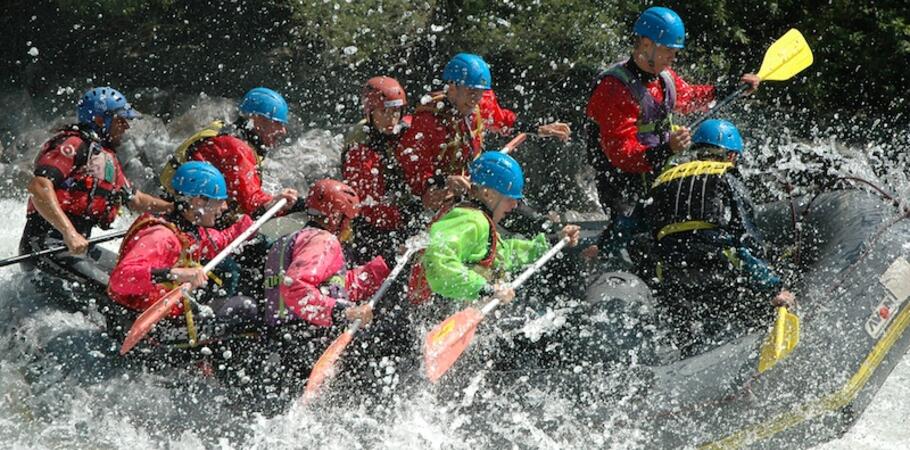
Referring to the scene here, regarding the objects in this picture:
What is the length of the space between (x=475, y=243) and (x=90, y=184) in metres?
2.44

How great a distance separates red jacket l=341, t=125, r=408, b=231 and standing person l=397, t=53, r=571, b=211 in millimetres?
87

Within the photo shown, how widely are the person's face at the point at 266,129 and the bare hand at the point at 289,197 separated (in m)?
0.47

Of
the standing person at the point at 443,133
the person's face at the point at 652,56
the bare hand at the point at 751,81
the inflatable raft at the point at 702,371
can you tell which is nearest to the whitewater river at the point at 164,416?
the inflatable raft at the point at 702,371

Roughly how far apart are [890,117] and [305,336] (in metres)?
Answer: 6.97

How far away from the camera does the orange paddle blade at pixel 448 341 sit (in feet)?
17.0

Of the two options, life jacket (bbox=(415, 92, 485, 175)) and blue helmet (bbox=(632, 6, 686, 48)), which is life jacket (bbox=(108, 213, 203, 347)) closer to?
life jacket (bbox=(415, 92, 485, 175))

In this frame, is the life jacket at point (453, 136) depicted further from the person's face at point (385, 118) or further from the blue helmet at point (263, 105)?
the blue helmet at point (263, 105)

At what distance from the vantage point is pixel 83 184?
617 cm

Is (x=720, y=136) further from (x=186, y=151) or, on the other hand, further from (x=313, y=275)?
(x=186, y=151)

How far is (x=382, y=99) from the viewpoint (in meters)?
6.25

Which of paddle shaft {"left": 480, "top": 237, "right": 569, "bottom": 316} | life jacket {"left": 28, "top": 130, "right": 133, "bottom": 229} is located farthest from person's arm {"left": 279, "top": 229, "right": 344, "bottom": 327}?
life jacket {"left": 28, "top": 130, "right": 133, "bottom": 229}

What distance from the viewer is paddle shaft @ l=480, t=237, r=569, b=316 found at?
536 centimetres

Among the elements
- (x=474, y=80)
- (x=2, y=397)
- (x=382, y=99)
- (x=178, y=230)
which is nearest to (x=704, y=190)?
(x=474, y=80)

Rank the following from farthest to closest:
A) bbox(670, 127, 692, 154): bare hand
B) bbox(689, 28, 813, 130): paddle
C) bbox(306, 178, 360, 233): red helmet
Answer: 1. bbox(689, 28, 813, 130): paddle
2. bbox(670, 127, 692, 154): bare hand
3. bbox(306, 178, 360, 233): red helmet
